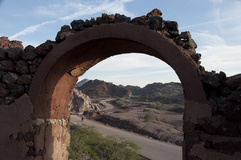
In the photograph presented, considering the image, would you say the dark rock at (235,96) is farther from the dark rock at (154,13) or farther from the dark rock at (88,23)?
the dark rock at (88,23)

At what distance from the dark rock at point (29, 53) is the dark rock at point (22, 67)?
0.09 m

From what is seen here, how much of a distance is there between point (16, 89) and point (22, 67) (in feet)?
1.25

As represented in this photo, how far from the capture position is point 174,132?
48.4 ft

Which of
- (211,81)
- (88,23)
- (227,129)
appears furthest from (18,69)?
(227,129)

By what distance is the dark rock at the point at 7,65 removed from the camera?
11.3 ft

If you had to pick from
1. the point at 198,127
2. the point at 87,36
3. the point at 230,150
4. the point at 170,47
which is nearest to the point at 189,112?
the point at 198,127

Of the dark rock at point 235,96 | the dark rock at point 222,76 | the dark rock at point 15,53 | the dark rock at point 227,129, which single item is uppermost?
the dark rock at point 15,53

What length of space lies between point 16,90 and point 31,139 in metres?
0.84

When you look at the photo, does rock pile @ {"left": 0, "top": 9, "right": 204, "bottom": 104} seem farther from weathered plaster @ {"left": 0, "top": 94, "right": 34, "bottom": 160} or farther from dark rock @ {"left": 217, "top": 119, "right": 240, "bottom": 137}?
dark rock @ {"left": 217, "top": 119, "right": 240, "bottom": 137}

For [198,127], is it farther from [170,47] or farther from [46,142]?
[46,142]

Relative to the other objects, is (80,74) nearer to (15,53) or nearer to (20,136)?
(15,53)

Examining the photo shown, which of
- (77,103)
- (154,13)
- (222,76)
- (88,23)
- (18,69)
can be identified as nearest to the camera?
(222,76)

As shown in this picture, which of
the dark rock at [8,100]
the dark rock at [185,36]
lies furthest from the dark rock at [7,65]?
the dark rock at [185,36]

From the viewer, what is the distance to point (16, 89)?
3359 millimetres
